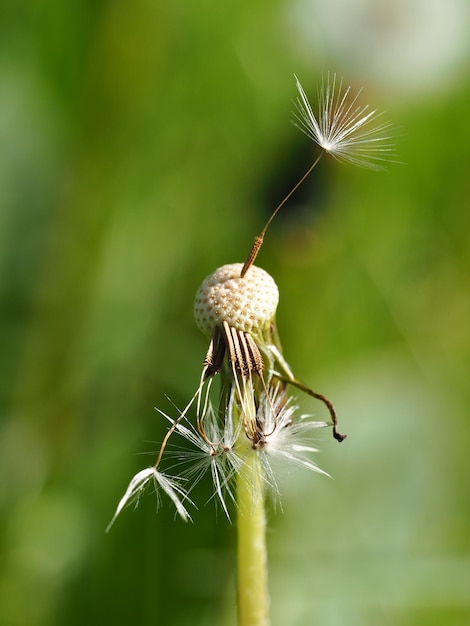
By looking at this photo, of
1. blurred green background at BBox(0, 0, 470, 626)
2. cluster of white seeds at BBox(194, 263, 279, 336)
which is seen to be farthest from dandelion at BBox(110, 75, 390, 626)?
blurred green background at BBox(0, 0, 470, 626)

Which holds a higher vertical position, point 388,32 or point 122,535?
point 388,32

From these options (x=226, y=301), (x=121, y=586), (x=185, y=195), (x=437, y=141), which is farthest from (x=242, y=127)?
(x=226, y=301)

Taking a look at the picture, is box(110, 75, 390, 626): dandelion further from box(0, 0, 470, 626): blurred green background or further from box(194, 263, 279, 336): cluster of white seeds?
box(0, 0, 470, 626): blurred green background

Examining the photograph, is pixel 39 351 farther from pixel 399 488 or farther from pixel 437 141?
pixel 437 141

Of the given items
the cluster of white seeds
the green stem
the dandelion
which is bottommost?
the green stem

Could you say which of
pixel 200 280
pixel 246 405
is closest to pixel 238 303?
pixel 246 405
